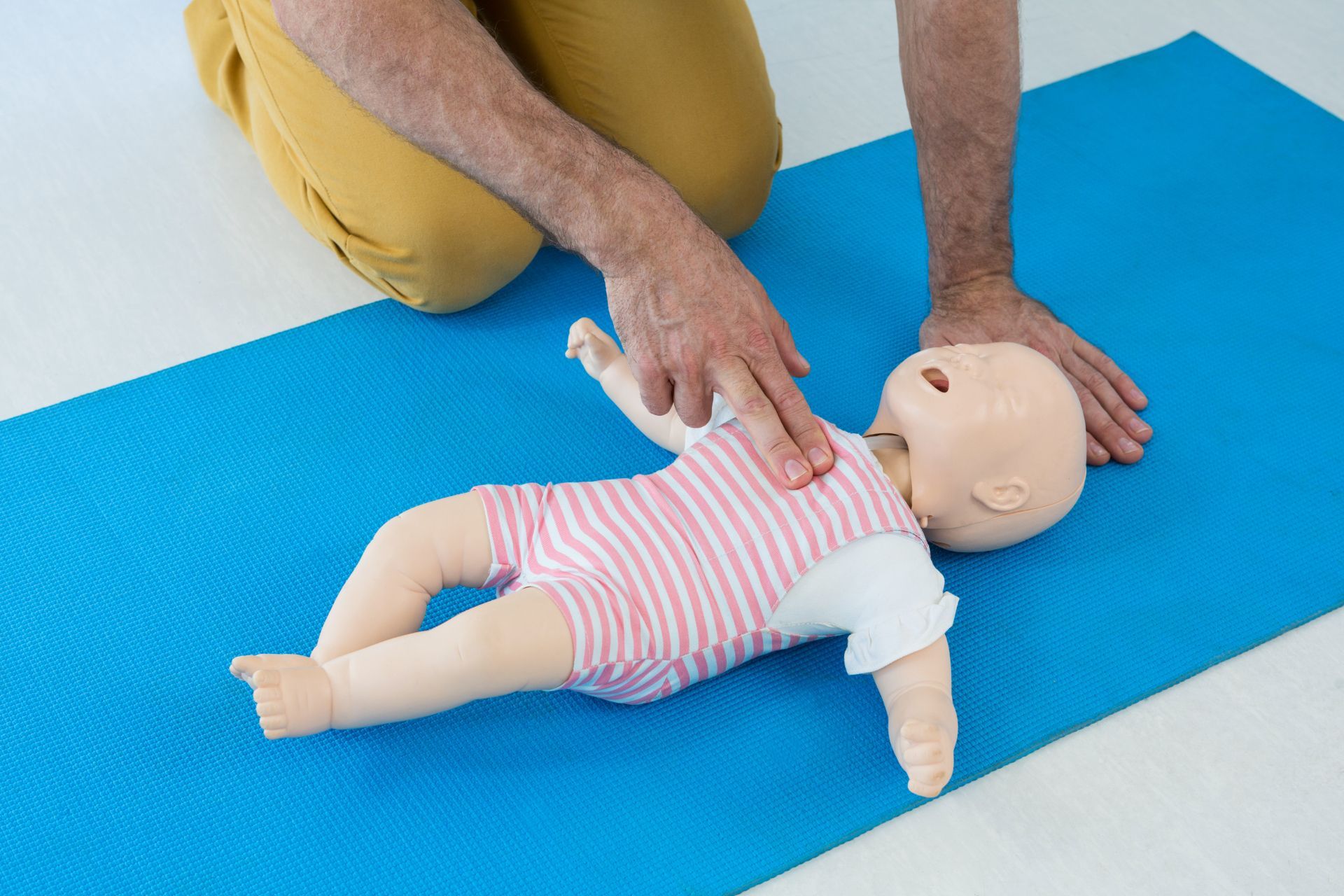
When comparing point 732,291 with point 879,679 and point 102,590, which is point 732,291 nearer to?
point 879,679

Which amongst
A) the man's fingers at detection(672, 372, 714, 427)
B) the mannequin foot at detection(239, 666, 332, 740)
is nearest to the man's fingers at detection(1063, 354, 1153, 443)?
the man's fingers at detection(672, 372, 714, 427)

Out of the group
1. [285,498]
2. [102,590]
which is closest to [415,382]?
[285,498]

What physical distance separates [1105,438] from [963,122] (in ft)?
1.48

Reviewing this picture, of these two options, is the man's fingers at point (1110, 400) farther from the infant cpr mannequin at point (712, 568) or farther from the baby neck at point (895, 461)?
the baby neck at point (895, 461)

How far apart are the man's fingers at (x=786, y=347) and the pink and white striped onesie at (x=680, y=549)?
10 centimetres

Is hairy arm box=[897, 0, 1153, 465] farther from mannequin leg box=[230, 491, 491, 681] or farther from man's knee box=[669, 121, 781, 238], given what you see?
mannequin leg box=[230, 491, 491, 681]

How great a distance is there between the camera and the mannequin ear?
1.30 metres

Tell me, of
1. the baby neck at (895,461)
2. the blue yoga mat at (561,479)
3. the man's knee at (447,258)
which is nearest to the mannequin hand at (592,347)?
the blue yoga mat at (561,479)

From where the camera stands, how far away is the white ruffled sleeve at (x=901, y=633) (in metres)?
Answer: 1.18

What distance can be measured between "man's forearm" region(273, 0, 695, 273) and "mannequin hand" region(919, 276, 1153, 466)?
22.9 inches

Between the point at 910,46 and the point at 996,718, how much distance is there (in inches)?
35.2

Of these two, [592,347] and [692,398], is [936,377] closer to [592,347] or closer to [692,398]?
[692,398]

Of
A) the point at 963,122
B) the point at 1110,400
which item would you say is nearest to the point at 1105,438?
the point at 1110,400

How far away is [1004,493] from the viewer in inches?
51.5
